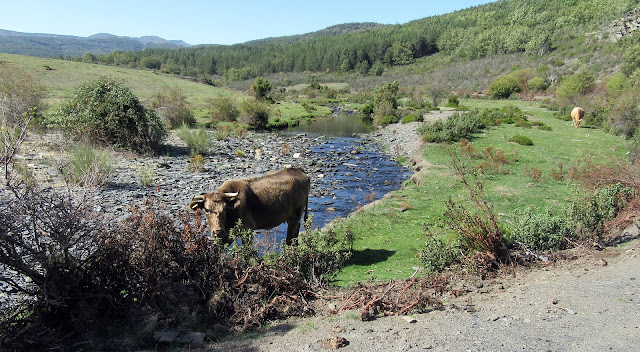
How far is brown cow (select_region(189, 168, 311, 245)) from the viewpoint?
910 centimetres

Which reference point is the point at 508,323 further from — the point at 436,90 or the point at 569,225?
the point at 436,90

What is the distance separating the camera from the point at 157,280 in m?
6.99

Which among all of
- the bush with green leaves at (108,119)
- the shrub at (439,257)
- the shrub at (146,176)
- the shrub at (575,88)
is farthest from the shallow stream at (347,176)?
the shrub at (575,88)

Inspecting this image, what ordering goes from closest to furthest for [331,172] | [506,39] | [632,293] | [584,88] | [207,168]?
[632,293]
[207,168]
[331,172]
[584,88]
[506,39]

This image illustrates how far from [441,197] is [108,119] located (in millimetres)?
20291

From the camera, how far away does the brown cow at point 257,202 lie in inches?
358

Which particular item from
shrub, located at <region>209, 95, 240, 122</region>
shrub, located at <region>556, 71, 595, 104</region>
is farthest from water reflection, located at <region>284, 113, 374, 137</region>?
shrub, located at <region>556, 71, 595, 104</region>

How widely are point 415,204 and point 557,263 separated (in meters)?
7.52

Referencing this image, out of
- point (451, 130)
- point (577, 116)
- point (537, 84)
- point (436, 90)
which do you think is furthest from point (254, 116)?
point (537, 84)

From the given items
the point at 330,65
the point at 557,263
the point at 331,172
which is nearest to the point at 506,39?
the point at 330,65

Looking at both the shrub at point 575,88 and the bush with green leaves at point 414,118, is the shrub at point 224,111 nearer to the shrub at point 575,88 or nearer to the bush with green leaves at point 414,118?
the bush with green leaves at point 414,118

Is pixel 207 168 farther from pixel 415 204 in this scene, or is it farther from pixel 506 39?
pixel 506 39

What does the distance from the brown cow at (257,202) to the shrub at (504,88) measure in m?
59.9

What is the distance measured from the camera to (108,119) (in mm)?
24859
